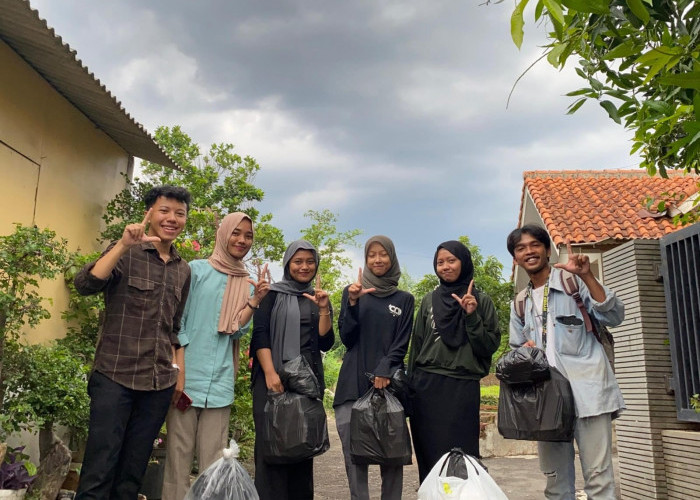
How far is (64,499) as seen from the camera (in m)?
4.27

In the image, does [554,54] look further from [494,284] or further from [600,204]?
[494,284]

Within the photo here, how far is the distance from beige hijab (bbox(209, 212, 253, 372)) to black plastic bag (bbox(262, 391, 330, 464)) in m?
0.39

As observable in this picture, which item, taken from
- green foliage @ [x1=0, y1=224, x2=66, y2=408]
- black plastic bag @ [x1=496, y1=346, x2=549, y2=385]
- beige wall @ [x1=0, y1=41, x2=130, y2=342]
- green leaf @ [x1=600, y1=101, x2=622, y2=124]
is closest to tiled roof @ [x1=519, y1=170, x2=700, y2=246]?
black plastic bag @ [x1=496, y1=346, x2=549, y2=385]

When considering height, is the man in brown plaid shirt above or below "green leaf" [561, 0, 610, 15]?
below

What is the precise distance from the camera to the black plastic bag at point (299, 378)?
3.24 metres

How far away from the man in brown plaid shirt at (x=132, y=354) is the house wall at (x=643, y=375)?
3351mm

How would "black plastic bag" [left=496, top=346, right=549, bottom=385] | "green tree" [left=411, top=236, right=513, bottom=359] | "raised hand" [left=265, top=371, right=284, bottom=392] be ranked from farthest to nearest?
"green tree" [left=411, top=236, right=513, bottom=359] → "raised hand" [left=265, top=371, right=284, bottom=392] → "black plastic bag" [left=496, top=346, right=549, bottom=385]

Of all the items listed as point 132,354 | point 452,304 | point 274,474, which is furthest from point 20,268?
point 452,304

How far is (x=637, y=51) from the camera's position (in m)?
1.83

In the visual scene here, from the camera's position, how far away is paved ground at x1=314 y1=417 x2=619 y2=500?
5.53 metres

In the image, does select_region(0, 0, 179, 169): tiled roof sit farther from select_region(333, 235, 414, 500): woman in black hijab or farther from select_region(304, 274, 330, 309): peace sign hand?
select_region(333, 235, 414, 500): woman in black hijab

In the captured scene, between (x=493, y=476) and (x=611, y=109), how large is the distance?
197 inches

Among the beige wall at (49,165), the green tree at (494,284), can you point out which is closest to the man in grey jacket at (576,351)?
the beige wall at (49,165)

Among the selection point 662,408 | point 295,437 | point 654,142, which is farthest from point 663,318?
point 295,437
